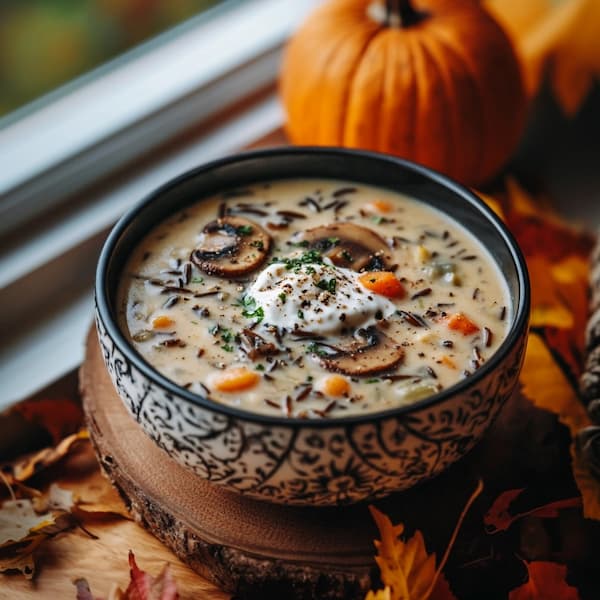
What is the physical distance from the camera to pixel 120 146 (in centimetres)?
290

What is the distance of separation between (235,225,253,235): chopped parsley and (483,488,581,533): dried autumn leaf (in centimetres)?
80

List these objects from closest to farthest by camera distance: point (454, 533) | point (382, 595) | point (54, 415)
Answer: point (382, 595)
point (454, 533)
point (54, 415)

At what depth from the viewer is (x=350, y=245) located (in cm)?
210

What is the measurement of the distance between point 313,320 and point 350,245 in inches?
11.7

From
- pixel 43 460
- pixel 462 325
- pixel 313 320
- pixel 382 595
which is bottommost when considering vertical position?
pixel 382 595

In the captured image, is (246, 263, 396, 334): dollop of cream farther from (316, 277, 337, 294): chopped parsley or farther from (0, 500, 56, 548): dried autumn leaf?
(0, 500, 56, 548): dried autumn leaf

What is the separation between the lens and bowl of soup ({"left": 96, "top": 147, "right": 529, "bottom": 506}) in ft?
5.29

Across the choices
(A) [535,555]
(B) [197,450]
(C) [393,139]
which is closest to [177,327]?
(B) [197,450]

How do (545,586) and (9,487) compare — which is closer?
(545,586)

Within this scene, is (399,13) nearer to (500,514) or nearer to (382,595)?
(500,514)

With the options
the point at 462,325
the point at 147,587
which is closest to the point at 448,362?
the point at 462,325

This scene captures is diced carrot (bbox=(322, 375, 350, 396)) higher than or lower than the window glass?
lower

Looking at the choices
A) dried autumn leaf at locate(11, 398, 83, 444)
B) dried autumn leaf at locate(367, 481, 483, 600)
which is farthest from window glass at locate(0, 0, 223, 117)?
dried autumn leaf at locate(367, 481, 483, 600)

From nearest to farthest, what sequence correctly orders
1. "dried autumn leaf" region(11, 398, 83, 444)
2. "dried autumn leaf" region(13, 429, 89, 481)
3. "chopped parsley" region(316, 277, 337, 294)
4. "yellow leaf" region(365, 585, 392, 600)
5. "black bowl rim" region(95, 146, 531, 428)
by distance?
"black bowl rim" region(95, 146, 531, 428) → "yellow leaf" region(365, 585, 392, 600) → "chopped parsley" region(316, 277, 337, 294) → "dried autumn leaf" region(13, 429, 89, 481) → "dried autumn leaf" region(11, 398, 83, 444)
